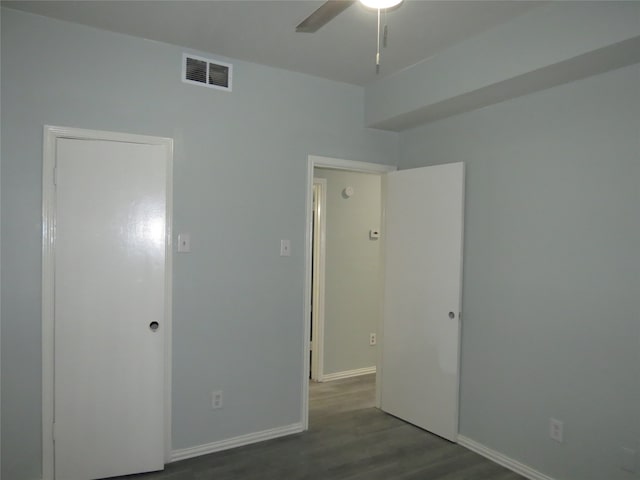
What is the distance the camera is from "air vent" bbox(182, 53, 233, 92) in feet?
9.43

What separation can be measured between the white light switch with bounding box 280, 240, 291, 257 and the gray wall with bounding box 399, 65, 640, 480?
4.32 feet

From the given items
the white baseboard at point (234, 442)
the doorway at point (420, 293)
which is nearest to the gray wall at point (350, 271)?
the doorway at point (420, 293)

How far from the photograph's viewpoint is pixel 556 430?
259 cm

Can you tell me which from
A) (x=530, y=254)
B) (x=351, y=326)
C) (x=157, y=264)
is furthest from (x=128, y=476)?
(x=530, y=254)

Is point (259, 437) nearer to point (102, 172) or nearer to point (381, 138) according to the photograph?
point (102, 172)

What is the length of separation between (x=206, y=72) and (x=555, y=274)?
2589 mm

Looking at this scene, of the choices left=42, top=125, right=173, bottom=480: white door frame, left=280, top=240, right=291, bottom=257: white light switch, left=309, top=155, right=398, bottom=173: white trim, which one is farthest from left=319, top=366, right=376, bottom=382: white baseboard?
left=42, top=125, right=173, bottom=480: white door frame

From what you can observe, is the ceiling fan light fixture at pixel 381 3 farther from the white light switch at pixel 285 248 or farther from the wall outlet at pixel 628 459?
the wall outlet at pixel 628 459

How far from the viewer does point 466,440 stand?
10.3 ft

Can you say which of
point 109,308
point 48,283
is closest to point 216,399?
point 109,308

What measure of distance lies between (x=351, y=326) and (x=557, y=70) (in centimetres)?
312

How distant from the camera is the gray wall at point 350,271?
455 centimetres

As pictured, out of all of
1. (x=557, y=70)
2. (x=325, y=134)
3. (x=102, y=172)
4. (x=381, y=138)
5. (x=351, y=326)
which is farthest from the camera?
(x=351, y=326)

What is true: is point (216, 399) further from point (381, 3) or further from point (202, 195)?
point (381, 3)
